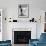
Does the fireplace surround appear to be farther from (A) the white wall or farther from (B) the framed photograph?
(B) the framed photograph

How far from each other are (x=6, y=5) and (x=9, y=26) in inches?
46.5

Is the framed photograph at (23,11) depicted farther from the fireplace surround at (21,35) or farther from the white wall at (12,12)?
A: the fireplace surround at (21,35)

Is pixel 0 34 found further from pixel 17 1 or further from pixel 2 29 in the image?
pixel 17 1

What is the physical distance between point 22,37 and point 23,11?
150cm

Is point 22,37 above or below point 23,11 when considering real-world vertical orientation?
below

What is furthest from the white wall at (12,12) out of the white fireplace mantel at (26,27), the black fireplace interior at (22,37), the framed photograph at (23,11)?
the black fireplace interior at (22,37)

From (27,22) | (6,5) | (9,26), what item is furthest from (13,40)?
(6,5)

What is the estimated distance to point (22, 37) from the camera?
7.79m

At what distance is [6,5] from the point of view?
24.6 ft

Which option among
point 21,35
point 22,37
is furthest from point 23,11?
point 22,37

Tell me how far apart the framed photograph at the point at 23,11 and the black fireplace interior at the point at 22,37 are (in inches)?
38.7

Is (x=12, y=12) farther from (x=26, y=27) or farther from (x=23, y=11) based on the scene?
(x=26, y=27)

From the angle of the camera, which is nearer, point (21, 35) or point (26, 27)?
point (26, 27)

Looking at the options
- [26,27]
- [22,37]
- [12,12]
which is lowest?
[22,37]
